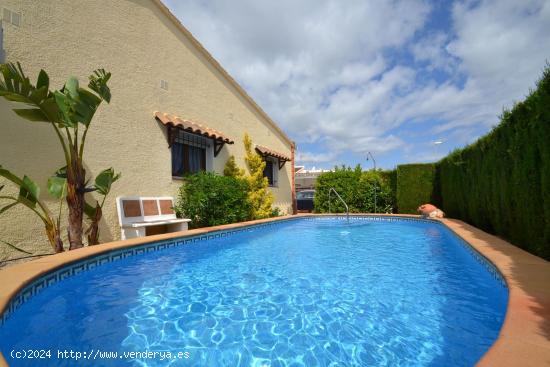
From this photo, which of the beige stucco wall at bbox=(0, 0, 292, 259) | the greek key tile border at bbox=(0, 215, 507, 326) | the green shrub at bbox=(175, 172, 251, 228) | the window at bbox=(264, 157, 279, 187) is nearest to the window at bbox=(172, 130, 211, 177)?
the beige stucco wall at bbox=(0, 0, 292, 259)

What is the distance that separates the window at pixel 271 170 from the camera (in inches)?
665

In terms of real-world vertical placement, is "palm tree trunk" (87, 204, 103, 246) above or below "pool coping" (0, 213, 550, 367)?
above

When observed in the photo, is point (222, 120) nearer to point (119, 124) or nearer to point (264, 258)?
point (119, 124)

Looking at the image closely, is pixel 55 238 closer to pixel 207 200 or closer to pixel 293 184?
pixel 207 200

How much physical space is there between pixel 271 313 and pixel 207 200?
20.8 feet

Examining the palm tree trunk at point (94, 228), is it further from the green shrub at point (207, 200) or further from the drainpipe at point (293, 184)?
the drainpipe at point (293, 184)

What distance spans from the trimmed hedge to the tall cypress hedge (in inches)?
214

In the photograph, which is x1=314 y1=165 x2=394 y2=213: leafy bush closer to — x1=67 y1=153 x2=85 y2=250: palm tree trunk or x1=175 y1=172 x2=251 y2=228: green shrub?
x1=175 y1=172 x2=251 y2=228: green shrub

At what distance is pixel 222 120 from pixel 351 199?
31.8 feet

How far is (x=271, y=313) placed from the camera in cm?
323

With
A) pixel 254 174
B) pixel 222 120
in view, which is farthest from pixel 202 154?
pixel 254 174

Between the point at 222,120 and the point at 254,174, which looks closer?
the point at 222,120

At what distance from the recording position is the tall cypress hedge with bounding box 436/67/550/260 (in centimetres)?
434

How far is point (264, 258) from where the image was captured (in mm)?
6109
